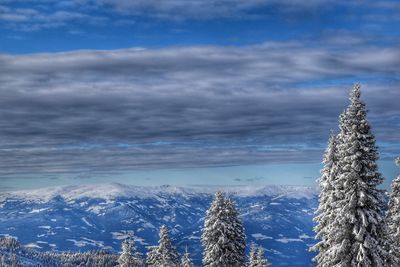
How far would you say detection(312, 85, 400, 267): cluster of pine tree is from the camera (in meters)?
36.5

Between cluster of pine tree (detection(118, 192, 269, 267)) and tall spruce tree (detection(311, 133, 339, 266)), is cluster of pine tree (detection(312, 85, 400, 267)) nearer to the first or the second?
tall spruce tree (detection(311, 133, 339, 266))

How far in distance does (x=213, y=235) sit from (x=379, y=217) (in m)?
24.4

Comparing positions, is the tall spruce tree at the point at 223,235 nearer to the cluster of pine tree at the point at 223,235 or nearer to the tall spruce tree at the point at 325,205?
the cluster of pine tree at the point at 223,235

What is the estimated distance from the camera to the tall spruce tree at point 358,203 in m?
36.5

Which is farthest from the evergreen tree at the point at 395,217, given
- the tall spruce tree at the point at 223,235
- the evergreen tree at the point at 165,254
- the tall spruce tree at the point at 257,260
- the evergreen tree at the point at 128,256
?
the evergreen tree at the point at 128,256

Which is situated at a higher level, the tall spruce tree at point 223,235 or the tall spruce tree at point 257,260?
the tall spruce tree at point 223,235

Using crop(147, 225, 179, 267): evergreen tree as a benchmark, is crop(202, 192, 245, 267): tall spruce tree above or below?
above

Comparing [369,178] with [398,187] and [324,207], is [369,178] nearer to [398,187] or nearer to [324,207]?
[324,207]

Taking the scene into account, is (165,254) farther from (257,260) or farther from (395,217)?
(395,217)

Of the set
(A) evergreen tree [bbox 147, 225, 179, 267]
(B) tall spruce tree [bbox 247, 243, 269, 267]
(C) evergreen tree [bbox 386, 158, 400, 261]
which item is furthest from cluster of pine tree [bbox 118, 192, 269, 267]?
(B) tall spruce tree [bbox 247, 243, 269, 267]

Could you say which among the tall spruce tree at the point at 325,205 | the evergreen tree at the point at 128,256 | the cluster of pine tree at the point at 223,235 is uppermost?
the tall spruce tree at the point at 325,205

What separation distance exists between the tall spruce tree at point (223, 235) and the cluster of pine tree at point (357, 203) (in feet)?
68.9

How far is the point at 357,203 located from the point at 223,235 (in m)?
23.1

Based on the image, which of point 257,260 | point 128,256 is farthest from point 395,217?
point 128,256
